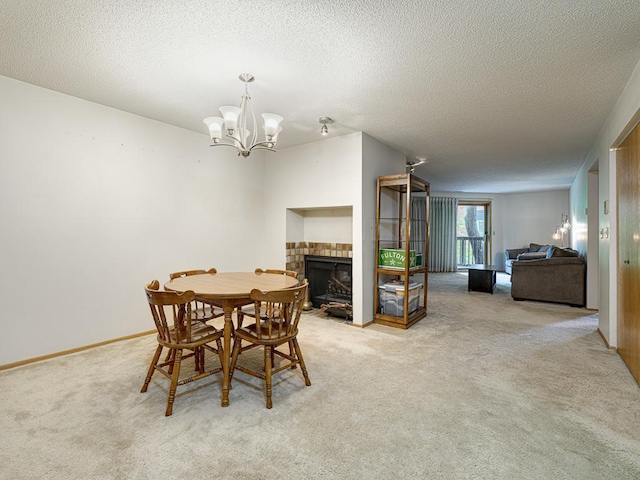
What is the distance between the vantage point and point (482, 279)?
6.08 m

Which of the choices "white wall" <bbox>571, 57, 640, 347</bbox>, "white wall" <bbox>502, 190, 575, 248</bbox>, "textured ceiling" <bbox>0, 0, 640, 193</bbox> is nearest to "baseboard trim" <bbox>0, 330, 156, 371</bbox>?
"textured ceiling" <bbox>0, 0, 640, 193</bbox>

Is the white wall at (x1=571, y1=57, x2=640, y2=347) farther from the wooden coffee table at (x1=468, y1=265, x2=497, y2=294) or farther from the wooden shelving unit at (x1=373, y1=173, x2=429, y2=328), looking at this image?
the wooden coffee table at (x1=468, y1=265, x2=497, y2=294)

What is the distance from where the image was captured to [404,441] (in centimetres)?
170

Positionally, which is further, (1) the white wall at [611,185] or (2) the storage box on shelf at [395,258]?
(2) the storage box on shelf at [395,258]

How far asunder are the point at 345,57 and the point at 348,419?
238 cm

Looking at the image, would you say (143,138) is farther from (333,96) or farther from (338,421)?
(338,421)

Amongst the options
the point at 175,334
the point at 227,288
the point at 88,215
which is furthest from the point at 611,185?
the point at 88,215

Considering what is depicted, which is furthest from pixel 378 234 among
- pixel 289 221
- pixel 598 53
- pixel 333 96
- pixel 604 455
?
pixel 604 455

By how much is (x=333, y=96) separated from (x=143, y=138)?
83.8 inches

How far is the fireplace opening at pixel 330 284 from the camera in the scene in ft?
13.6

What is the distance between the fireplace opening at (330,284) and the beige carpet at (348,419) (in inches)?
40.1

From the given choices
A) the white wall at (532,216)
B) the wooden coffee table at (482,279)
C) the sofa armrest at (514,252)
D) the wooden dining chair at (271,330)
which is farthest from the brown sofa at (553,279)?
the wooden dining chair at (271,330)

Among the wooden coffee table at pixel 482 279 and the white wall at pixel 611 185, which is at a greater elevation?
the white wall at pixel 611 185

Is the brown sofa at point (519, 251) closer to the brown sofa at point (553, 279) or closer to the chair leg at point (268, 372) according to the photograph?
the brown sofa at point (553, 279)
